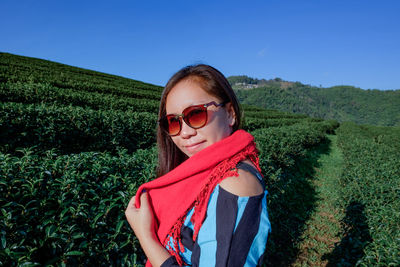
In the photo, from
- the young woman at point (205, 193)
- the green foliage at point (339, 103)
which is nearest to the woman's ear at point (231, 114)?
the young woman at point (205, 193)

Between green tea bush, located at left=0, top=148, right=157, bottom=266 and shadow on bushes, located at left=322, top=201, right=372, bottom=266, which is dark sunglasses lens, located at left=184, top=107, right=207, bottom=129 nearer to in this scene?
green tea bush, located at left=0, top=148, right=157, bottom=266

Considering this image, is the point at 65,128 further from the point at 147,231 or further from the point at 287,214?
the point at 287,214

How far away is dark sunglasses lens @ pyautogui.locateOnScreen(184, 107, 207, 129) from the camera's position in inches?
39.4

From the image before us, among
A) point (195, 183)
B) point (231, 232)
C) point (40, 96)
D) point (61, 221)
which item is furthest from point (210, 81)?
point (40, 96)

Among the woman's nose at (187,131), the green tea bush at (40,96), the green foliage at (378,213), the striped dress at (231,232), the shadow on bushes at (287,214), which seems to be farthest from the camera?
the green tea bush at (40,96)

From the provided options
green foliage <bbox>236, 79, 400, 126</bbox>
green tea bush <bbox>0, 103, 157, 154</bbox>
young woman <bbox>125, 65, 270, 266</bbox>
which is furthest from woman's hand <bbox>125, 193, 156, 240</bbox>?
green foliage <bbox>236, 79, 400, 126</bbox>

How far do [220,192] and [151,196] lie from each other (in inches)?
17.9

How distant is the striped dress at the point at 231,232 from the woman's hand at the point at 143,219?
0.26m

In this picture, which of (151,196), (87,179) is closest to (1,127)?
(87,179)

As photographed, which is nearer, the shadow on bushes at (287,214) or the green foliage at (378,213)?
the green foliage at (378,213)

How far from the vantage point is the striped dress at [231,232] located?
2.19 ft

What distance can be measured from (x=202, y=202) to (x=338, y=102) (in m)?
151

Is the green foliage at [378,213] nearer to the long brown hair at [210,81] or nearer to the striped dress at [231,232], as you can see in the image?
the striped dress at [231,232]

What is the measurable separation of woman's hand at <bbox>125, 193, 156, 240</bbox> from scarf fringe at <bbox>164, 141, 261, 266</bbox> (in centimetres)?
10
